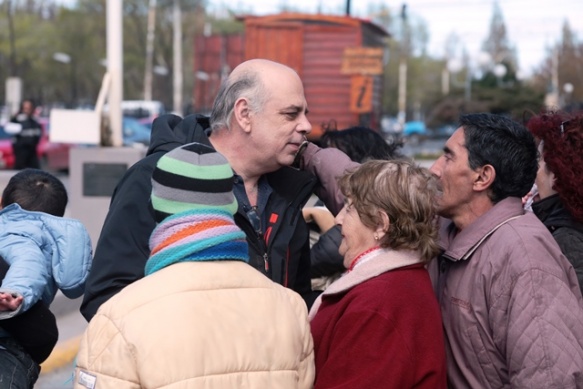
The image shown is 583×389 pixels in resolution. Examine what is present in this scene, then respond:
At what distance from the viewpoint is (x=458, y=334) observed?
324 cm

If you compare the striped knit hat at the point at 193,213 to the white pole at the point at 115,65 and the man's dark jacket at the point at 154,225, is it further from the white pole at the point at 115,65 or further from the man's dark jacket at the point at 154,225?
the white pole at the point at 115,65

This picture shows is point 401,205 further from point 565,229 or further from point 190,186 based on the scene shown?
point 565,229

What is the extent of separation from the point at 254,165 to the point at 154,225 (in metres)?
0.48

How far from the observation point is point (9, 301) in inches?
134

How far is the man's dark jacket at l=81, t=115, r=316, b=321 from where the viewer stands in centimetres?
321

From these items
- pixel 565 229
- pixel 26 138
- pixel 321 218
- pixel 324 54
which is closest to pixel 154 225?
pixel 565 229

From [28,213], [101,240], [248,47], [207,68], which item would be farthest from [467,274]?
[207,68]

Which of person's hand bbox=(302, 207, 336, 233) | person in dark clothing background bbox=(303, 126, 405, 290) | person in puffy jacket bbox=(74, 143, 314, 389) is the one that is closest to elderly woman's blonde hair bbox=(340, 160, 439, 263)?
person in puffy jacket bbox=(74, 143, 314, 389)

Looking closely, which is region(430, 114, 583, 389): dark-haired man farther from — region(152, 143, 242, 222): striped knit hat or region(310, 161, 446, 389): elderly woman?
region(152, 143, 242, 222): striped knit hat

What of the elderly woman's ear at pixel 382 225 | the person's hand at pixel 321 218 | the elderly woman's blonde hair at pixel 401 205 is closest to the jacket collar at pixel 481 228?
the elderly woman's blonde hair at pixel 401 205

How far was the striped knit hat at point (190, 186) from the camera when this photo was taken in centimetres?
262

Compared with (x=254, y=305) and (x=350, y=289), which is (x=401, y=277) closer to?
(x=350, y=289)

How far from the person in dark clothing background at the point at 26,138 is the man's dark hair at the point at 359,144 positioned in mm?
16704

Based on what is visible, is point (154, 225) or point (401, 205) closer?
point (401, 205)
